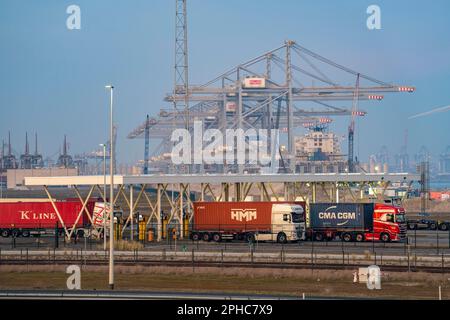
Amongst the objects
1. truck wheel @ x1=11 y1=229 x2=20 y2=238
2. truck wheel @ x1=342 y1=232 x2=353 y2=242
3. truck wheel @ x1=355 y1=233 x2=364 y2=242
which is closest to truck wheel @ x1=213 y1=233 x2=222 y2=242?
truck wheel @ x1=342 y1=232 x2=353 y2=242

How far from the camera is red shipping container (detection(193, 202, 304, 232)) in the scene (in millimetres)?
66562

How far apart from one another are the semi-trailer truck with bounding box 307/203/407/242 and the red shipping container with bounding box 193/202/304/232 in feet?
7.81

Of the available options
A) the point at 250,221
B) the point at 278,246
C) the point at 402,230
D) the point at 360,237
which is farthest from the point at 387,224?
the point at 250,221

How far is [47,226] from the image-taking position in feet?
249

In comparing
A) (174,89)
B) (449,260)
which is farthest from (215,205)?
(174,89)

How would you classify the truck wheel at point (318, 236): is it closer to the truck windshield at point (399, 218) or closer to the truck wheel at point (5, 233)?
the truck windshield at point (399, 218)

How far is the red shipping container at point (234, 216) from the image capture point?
66562mm

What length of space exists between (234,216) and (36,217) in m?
19.0

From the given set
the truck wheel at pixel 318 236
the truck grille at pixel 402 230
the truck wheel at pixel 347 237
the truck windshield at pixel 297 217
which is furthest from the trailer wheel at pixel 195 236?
the truck grille at pixel 402 230

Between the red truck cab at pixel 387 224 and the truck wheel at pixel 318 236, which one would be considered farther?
the truck wheel at pixel 318 236

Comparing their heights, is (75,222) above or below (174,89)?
below

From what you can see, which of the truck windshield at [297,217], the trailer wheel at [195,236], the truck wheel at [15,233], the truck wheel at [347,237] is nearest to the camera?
the truck windshield at [297,217]

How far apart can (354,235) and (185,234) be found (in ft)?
48.4
